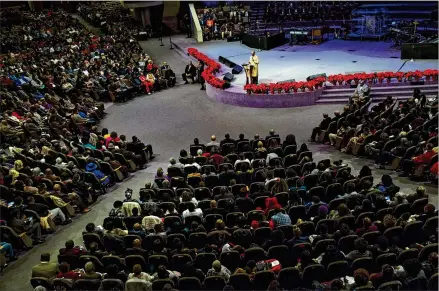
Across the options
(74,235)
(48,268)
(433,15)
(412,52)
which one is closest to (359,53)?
(412,52)

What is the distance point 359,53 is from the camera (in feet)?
80.3

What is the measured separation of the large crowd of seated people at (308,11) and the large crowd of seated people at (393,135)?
14.8 metres

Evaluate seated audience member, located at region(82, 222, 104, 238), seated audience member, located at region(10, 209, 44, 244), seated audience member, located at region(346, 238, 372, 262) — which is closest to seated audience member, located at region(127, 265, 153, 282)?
seated audience member, located at region(82, 222, 104, 238)

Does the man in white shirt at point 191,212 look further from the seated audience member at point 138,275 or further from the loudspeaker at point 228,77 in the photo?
the loudspeaker at point 228,77

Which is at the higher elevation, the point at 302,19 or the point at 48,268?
the point at 302,19

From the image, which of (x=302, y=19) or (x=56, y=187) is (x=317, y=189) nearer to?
(x=56, y=187)

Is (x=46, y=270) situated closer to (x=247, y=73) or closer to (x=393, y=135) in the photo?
(x=393, y=135)

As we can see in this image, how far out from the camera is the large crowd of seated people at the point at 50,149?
1112 cm

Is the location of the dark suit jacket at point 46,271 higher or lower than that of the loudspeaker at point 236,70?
lower

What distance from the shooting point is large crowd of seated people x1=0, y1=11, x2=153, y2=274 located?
11125mm

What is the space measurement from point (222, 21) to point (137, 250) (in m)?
27.3

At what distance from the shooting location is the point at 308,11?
30.3m

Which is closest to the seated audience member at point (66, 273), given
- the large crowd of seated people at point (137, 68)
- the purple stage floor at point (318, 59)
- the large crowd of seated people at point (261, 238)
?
the large crowd of seated people at point (261, 238)

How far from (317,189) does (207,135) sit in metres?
6.81
